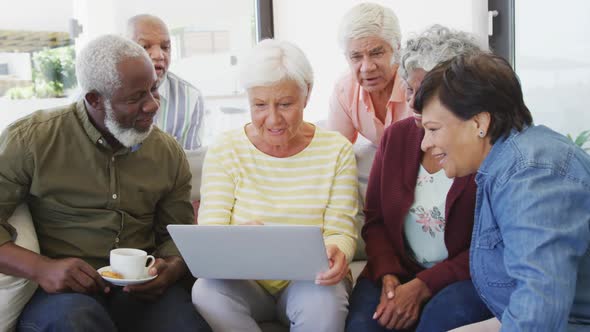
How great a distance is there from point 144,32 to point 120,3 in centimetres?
170

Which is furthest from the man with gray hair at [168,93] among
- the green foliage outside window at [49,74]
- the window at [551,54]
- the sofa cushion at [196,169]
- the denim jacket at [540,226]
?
the window at [551,54]

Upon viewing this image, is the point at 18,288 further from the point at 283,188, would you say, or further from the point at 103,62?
the point at 283,188

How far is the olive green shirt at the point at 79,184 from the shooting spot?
1815mm

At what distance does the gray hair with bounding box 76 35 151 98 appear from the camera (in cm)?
188

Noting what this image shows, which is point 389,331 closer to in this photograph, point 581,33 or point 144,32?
point 144,32

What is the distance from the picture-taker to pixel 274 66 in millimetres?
1904

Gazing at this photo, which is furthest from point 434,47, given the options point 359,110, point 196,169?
point 196,169

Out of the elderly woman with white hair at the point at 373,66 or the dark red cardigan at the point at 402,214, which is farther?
the elderly woman with white hair at the point at 373,66

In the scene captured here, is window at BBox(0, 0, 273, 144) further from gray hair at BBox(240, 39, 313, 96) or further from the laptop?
the laptop

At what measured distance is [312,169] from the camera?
6.42ft

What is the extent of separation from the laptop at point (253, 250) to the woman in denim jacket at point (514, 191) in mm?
380

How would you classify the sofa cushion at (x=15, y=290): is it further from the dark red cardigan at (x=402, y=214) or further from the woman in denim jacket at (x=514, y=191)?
the woman in denim jacket at (x=514, y=191)

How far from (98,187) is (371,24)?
49.4 inches

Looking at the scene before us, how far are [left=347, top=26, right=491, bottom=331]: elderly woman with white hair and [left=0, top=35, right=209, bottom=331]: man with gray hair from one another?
52cm
